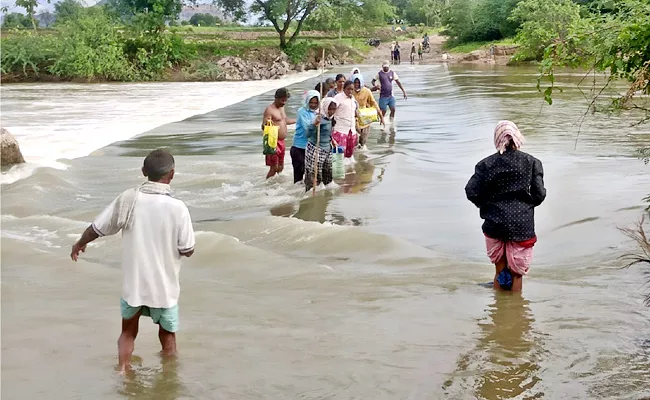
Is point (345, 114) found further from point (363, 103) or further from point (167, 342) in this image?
point (167, 342)

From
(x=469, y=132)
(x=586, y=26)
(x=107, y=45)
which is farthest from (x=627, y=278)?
(x=107, y=45)

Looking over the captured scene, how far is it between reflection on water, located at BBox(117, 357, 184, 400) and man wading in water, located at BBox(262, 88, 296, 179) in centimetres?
651

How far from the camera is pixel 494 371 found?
515 cm

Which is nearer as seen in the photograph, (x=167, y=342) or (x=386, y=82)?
(x=167, y=342)

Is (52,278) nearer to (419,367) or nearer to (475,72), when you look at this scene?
(419,367)

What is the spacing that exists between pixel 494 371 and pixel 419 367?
47 cm

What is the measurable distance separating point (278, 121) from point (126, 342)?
7.21 m

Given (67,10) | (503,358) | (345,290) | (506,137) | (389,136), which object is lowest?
(389,136)

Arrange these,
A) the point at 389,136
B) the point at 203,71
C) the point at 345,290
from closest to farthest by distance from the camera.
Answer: the point at 345,290
the point at 389,136
the point at 203,71

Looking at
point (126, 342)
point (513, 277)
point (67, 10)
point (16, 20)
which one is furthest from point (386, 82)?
point (16, 20)

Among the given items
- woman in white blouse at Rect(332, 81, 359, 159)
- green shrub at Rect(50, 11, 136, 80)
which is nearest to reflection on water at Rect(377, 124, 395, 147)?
woman in white blouse at Rect(332, 81, 359, 159)

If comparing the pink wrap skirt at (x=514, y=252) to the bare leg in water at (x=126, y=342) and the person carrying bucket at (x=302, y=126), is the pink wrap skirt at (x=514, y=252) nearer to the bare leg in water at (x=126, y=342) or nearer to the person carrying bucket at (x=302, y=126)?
the bare leg in water at (x=126, y=342)

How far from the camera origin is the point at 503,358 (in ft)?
17.7

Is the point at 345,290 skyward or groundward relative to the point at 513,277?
groundward
